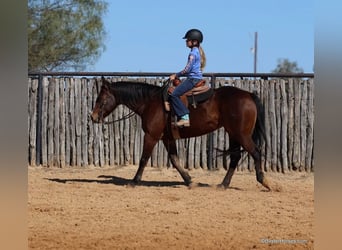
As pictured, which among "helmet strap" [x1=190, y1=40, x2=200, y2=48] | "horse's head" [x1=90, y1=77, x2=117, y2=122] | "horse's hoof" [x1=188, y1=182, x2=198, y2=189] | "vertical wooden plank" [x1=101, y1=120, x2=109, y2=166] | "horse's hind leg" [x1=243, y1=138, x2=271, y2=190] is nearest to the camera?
"helmet strap" [x1=190, y1=40, x2=200, y2=48]

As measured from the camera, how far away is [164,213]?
7.36 meters

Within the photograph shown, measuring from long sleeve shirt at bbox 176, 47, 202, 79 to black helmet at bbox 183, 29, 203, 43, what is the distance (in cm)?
18

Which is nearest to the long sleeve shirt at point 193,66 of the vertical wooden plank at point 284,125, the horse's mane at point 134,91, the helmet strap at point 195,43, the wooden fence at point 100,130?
the helmet strap at point 195,43

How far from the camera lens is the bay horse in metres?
9.27

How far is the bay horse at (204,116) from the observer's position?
9273mm

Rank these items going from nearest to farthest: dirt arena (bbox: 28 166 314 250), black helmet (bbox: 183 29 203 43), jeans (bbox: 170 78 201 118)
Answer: dirt arena (bbox: 28 166 314 250)
black helmet (bbox: 183 29 203 43)
jeans (bbox: 170 78 201 118)

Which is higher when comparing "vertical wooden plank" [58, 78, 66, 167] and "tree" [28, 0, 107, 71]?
"tree" [28, 0, 107, 71]

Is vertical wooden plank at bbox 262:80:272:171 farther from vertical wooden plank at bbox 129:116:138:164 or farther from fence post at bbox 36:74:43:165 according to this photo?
fence post at bbox 36:74:43:165

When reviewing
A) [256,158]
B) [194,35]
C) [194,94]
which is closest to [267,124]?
[256,158]

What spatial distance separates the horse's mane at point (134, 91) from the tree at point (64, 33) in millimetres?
706

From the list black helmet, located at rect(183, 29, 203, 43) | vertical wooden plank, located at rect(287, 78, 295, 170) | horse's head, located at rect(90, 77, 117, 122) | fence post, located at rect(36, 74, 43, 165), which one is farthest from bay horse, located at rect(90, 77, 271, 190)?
vertical wooden plank, located at rect(287, 78, 295, 170)

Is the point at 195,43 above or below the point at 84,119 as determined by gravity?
above

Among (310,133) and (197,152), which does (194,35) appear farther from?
(310,133)

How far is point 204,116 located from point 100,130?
259 centimetres
